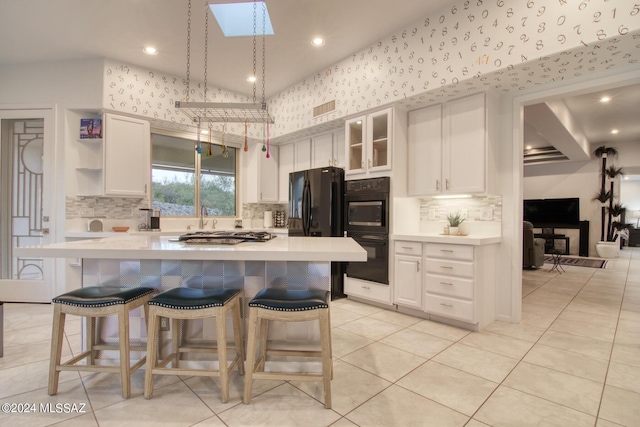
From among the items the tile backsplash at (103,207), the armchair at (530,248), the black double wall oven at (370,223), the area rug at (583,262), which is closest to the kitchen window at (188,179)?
the tile backsplash at (103,207)

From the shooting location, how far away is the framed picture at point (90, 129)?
12.7ft

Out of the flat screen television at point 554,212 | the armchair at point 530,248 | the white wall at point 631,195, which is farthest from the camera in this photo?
the white wall at point 631,195

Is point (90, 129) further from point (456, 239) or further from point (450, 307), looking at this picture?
point (450, 307)

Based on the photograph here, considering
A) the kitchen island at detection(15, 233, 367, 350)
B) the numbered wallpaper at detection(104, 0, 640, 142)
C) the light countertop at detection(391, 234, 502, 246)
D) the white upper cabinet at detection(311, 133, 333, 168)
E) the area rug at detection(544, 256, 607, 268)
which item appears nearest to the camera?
the kitchen island at detection(15, 233, 367, 350)

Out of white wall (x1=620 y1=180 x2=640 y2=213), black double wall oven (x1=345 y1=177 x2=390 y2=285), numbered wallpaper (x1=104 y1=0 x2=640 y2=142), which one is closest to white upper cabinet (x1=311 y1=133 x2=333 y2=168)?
numbered wallpaper (x1=104 y1=0 x2=640 y2=142)

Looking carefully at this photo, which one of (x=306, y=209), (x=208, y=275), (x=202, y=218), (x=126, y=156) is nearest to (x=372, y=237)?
(x=306, y=209)

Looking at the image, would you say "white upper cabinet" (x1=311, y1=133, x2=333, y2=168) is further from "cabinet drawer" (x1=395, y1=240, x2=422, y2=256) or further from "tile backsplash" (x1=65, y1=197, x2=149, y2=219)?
"tile backsplash" (x1=65, y1=197, x2=149, y2=219)

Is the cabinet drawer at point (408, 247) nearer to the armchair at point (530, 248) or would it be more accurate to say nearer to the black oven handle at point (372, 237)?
the black oven handle at point (372, 237)

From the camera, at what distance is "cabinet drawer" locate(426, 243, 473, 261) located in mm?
Answer: 2932

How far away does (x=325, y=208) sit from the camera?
4.07 meters

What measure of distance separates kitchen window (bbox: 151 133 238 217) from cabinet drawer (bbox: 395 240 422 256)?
8.94ft

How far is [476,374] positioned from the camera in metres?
2.13

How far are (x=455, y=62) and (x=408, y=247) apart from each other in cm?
187

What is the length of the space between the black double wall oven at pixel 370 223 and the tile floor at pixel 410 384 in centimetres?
73
